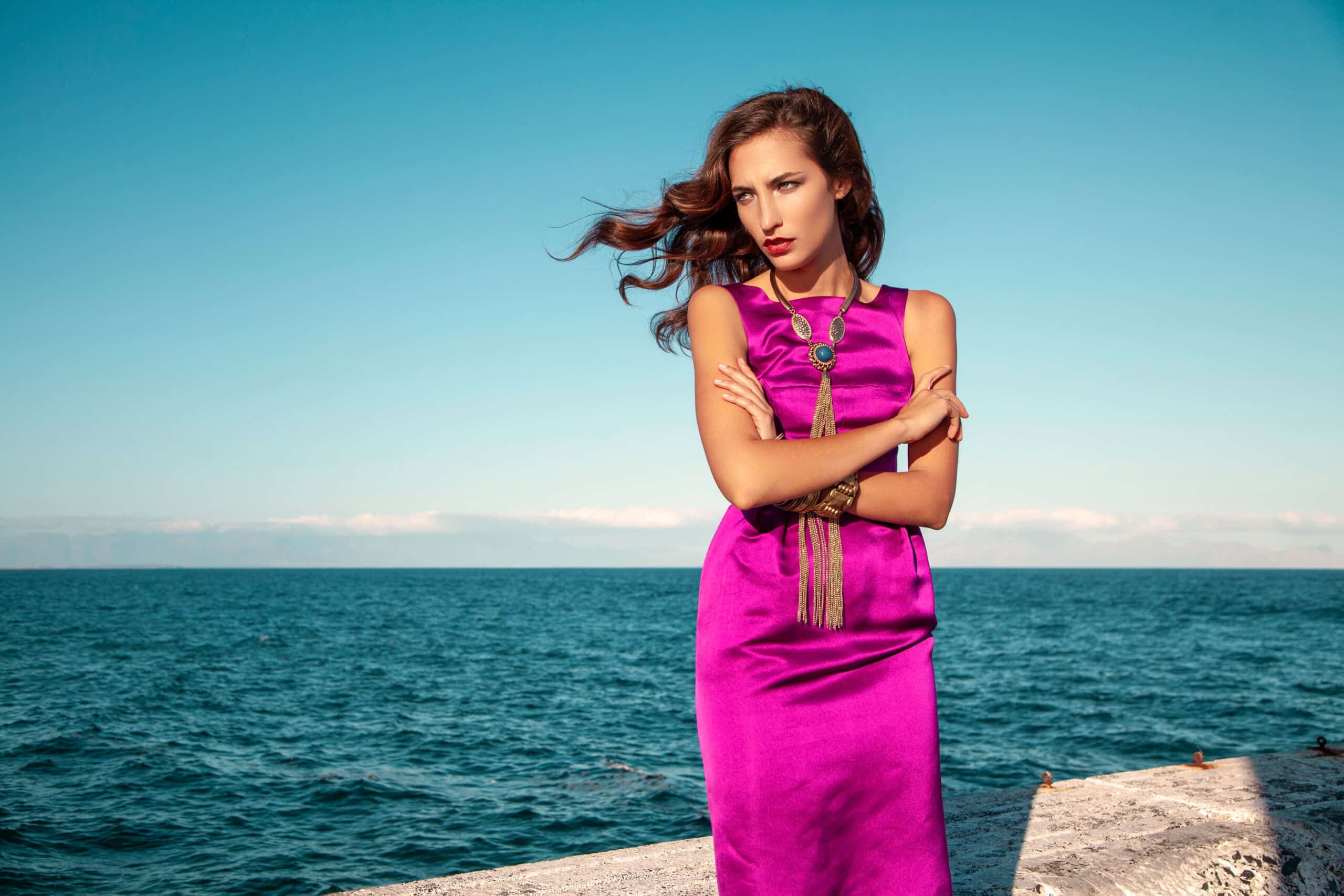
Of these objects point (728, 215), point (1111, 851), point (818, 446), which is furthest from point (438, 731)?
point (818, 446)

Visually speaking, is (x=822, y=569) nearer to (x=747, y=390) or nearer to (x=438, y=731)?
(x=747, y=390)

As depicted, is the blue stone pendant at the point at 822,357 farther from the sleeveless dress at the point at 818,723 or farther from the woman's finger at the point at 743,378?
the sleeveless dress at the point at 818,723

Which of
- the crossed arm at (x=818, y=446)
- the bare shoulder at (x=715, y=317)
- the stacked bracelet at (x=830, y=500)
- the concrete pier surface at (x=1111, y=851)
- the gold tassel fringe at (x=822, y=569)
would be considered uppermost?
the bare shoulder at (x=715, y=317)

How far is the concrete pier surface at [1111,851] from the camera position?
9.29ft

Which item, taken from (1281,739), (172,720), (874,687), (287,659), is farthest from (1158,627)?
(874,687)

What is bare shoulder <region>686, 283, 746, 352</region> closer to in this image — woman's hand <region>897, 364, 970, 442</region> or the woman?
the woman

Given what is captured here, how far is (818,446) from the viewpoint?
1943 millimetres

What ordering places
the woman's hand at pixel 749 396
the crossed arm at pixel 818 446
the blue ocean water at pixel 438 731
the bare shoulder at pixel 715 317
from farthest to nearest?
the blue ocean water at pixel 438 731 → the bare shoulder at pixel 715 317 → the woman's hand at pixel 749 396 → the crossed arm at pixel 818 446

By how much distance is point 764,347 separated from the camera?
2.19m

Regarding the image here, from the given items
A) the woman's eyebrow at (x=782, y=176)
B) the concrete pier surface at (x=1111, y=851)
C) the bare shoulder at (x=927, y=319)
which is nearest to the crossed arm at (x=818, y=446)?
the bare shoulder at (x=927, y=319)

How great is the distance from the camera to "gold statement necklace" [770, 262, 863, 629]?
6.44ft

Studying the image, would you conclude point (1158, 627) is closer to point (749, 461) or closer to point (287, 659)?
point (287, 659)

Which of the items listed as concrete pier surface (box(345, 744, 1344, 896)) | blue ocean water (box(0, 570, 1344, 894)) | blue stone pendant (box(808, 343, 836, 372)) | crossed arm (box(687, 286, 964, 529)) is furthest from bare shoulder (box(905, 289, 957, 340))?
blue ocean water (box(0, 570, 1344, 894))

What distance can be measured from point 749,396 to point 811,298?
1.29 feet
